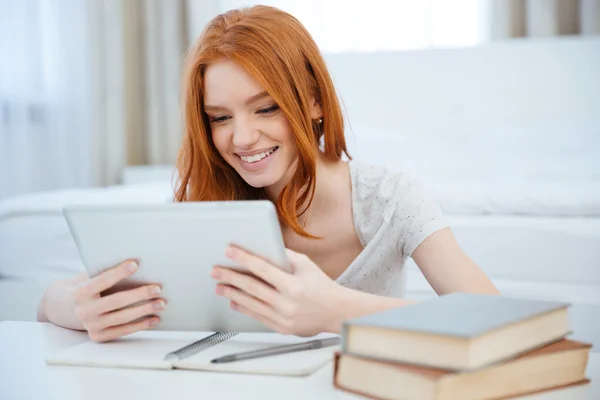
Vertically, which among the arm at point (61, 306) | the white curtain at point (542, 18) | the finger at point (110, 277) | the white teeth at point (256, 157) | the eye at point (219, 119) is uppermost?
the white curtain at point (542, 18)

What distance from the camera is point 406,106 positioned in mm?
3051

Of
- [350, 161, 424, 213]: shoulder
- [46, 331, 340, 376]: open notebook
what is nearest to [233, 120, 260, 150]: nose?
[350, 161, 424, 213]: shoulder

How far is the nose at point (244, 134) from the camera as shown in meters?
1.17

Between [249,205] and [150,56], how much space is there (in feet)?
10.8

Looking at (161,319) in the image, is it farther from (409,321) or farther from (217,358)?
(409,321)

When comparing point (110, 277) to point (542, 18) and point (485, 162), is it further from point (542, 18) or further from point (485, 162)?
point (542, 18)

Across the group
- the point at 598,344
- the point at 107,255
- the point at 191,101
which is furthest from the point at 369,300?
the point at 598,344

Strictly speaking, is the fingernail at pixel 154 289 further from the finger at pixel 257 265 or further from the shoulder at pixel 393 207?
the shoulder at pixel 393 207

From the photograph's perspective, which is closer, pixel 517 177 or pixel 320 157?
pixel 320 157

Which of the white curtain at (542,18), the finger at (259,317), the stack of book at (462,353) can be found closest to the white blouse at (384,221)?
the finger at (259,317)

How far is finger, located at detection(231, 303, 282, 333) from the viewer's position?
0.82 meters

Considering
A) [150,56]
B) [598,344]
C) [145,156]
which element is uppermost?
[150,56]

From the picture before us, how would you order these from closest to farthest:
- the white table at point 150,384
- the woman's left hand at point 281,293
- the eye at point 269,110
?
the white table at point 150,384 < the woman's left hand at point 281,293 < the eye at point 269,110

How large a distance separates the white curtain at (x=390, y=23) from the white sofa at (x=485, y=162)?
0.36 meters
